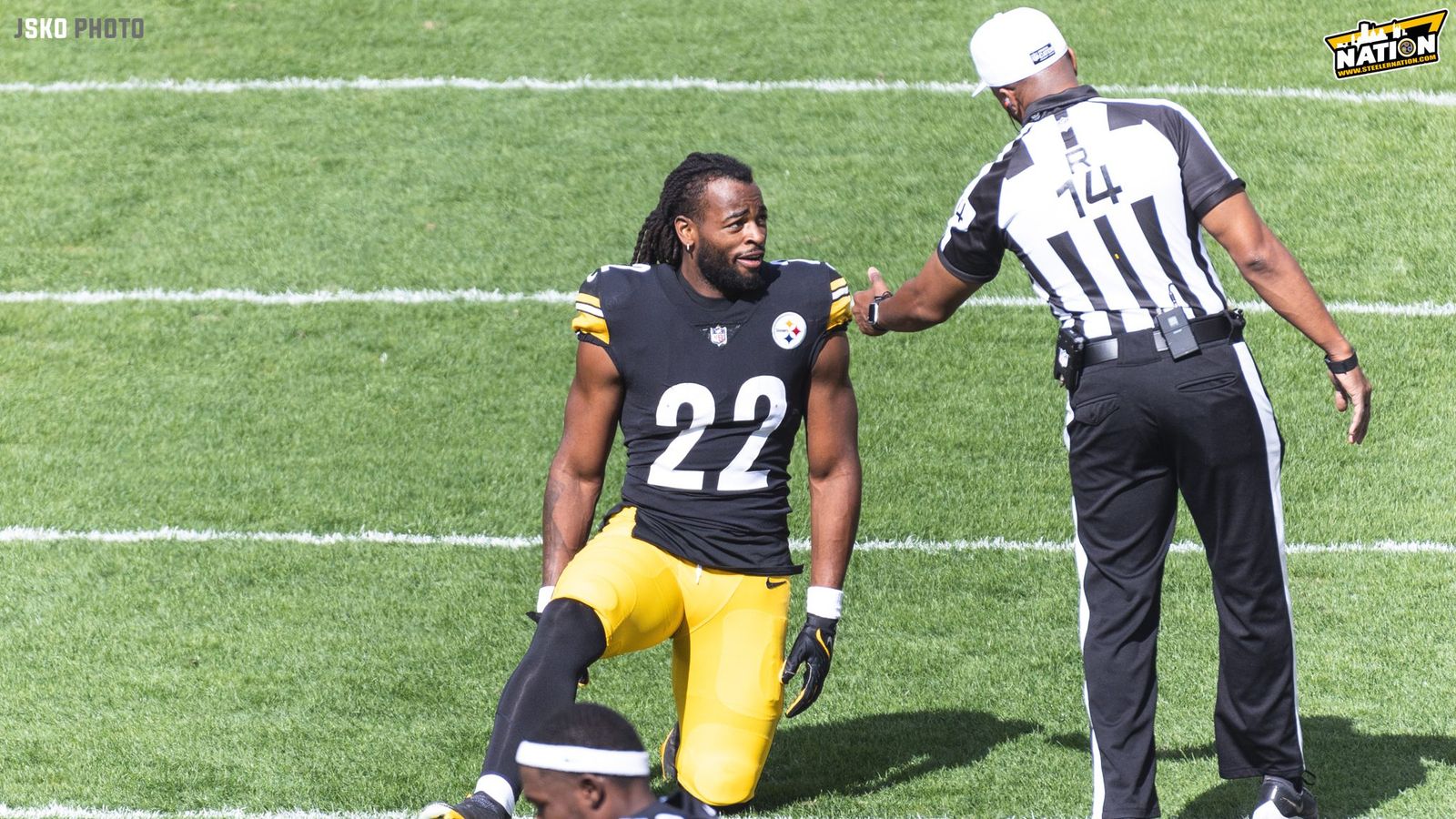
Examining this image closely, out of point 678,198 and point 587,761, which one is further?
point 678,198

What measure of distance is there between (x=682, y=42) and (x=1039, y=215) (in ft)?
22.7

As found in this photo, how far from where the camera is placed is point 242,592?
6371 millimetres

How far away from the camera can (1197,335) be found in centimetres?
410

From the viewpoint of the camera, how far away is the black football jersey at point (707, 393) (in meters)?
4.55

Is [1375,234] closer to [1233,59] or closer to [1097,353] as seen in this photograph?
[1233,59]

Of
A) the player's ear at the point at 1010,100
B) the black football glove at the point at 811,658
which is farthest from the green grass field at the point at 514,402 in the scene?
the player's ear at the point at 1010,100

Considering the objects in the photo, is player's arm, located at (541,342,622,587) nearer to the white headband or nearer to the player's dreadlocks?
the player's dreadlocks

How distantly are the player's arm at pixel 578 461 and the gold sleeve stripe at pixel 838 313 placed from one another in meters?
0.64

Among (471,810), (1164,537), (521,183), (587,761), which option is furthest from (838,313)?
(521,183)

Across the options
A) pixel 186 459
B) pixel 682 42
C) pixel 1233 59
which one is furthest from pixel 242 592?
pixel 1233 59

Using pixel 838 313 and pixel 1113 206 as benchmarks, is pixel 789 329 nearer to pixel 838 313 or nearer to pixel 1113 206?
pixel 838 313

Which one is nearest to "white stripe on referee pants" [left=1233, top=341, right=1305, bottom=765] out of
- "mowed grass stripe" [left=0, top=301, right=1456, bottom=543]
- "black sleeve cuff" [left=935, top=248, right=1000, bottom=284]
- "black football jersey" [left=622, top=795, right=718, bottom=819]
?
"black sleeve cuff" [left=935, top=248, right=1000, bottom=284]

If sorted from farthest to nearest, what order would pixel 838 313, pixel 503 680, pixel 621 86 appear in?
pixel 621 86 → pixel 503 680 → pixel 838 313

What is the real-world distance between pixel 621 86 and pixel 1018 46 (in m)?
6.24
